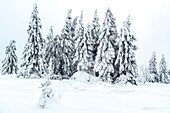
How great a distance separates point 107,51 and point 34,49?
901 cm

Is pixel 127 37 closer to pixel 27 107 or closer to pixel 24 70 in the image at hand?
pixel 24 70

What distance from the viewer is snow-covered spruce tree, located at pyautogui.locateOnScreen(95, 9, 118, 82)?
71.1 feet

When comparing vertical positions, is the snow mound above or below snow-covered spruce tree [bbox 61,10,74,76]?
below

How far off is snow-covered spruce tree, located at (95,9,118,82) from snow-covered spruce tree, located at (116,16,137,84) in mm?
1036

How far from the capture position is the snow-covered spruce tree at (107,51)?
71.1 ft

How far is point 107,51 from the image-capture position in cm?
2194

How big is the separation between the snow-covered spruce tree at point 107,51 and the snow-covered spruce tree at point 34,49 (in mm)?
7238

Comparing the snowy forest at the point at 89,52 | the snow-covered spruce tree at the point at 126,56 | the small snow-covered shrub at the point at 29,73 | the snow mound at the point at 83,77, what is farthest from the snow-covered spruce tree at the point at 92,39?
the small snow-covered shrub at the point at 29,73

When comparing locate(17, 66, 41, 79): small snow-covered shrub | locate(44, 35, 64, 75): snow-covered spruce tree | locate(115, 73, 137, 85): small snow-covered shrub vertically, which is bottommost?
locate(115, 73, 137, 85): small snow-covered shrub

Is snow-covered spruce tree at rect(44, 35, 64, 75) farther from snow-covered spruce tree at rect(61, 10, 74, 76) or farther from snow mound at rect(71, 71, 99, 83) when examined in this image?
snow mound at rect(71, 71, 99, 83)

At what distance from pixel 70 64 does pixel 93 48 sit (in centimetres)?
416

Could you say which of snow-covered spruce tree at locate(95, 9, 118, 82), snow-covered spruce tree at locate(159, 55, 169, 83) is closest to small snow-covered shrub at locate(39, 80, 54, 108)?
snow-covered spruce tree at locate(95, 9, 118, 82)

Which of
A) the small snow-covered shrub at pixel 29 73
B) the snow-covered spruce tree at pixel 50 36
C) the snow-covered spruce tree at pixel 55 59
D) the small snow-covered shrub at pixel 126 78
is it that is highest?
the snow-covered spruce tree at pixel 50 36

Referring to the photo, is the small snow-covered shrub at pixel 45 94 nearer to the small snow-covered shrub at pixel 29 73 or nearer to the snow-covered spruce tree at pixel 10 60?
the small snow-covered shrub at pixel 29 73
